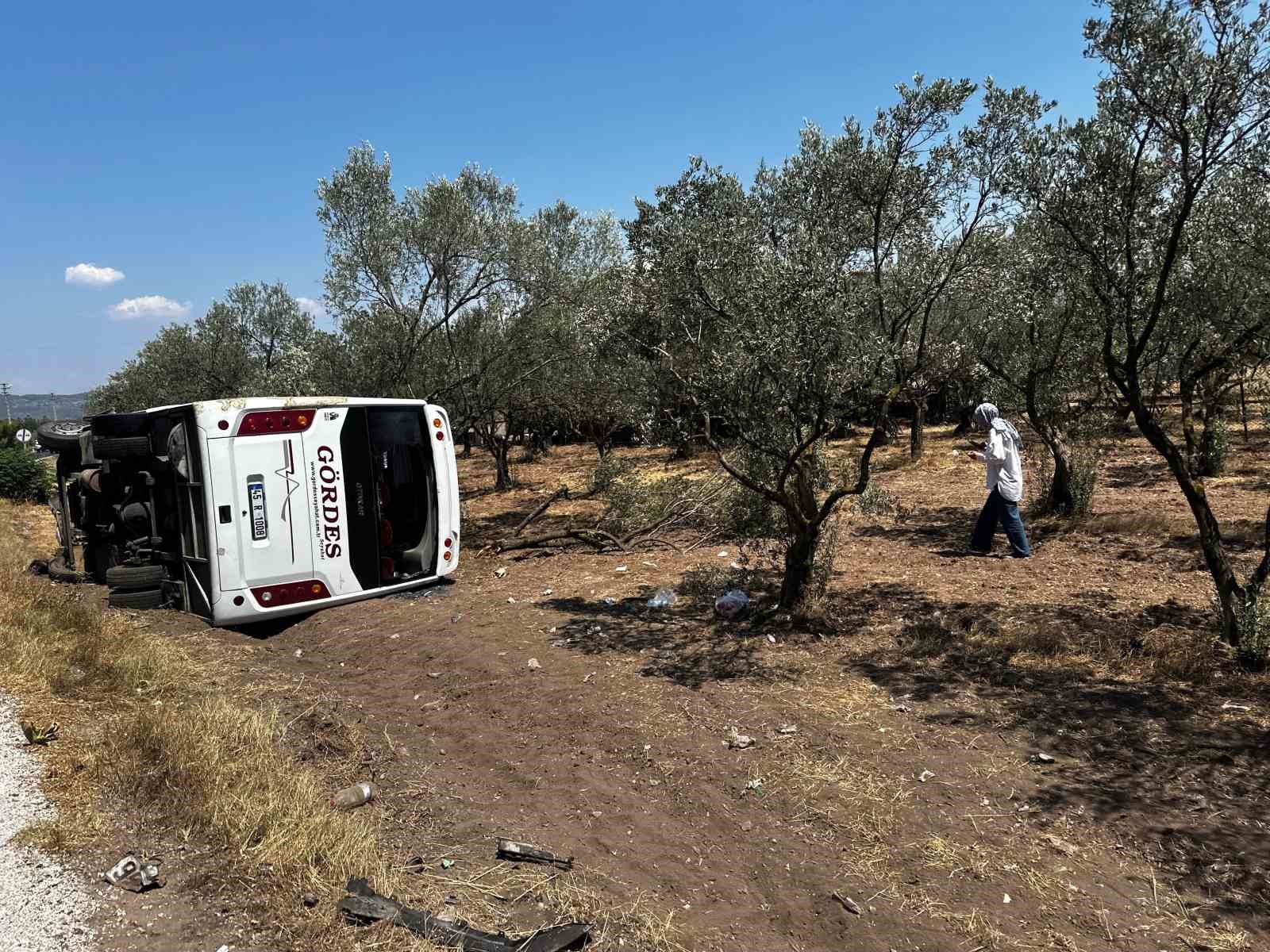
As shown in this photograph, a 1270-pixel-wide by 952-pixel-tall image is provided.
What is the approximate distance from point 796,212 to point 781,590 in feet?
11.6

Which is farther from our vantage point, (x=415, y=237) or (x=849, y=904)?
(x=415, y=237)

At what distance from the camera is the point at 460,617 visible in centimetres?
838

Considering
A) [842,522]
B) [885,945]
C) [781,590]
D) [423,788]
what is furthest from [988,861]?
[842,522]

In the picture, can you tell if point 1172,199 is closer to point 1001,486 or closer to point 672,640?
point 1001,486

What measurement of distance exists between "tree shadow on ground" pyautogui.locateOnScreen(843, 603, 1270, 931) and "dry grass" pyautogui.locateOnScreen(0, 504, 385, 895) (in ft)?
12.3

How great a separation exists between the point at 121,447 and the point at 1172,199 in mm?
9445

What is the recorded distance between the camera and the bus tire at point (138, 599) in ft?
24.2

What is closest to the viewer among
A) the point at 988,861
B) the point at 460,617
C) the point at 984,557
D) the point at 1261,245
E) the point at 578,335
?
the point at 988,861

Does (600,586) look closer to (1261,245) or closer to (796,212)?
(796,212)

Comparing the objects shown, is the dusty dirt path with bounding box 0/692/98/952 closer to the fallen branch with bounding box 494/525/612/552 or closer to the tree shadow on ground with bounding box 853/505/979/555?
the fallen branch with bounding box 494/525/612/552

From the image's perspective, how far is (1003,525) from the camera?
949 centimetres

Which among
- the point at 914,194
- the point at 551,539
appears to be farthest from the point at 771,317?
the point at 551,539

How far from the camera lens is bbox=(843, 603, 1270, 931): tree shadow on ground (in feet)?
12.2

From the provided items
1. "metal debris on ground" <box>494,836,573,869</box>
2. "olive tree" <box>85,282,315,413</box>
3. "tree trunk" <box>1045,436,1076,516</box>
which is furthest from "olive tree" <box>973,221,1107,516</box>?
"olive tree" <box>85,282,315,413</box>
